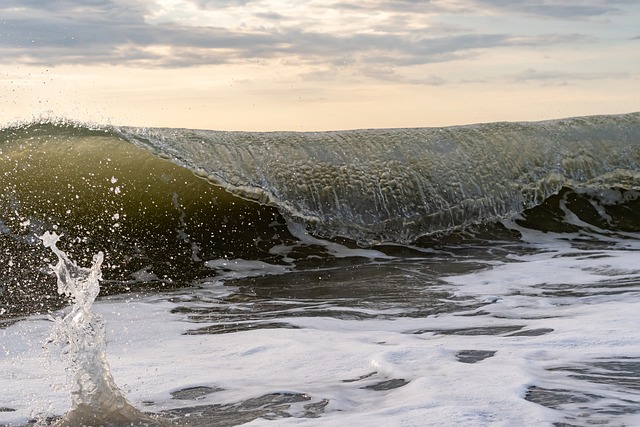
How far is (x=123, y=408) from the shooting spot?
3270 mm

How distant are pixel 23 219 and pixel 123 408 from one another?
5.75 metres

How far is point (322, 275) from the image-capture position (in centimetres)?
Answer: 734

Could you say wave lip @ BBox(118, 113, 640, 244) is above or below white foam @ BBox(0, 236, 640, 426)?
above

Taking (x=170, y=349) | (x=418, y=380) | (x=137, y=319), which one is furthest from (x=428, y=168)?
(x=418, y=380)

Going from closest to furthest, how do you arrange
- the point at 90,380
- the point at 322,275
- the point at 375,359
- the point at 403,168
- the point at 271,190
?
the point at 90,380, the point at 375,359, the point at 322,275, the point at 271,190, the point at 403,168

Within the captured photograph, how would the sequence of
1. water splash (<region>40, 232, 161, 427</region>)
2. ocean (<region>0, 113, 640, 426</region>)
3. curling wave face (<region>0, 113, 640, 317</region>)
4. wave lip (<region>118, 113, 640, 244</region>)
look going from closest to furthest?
1. water splash (<region>40, 232, 161, 427</region>)
2. ocean (<region>0, 113, 640, 426</region>)
3. curling wave face (<region>0, 113, 640, 317</region>)
4. wave lip (<region>118, 113, 640, 244</region>)

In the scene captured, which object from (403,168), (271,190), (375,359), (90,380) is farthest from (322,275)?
(90,380)

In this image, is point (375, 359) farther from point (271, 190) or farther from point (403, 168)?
point (403, 168)

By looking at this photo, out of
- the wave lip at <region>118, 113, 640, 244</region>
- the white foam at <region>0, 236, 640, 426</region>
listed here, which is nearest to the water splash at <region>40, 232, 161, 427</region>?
the white foam at <region>0, 236, 640, 426</region>

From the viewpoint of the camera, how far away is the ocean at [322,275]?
343cm

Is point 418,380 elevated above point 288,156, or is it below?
below

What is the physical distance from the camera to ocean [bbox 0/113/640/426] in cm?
343

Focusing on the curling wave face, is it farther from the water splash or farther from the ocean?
the water splash

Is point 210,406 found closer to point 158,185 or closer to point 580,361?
point 580,361
